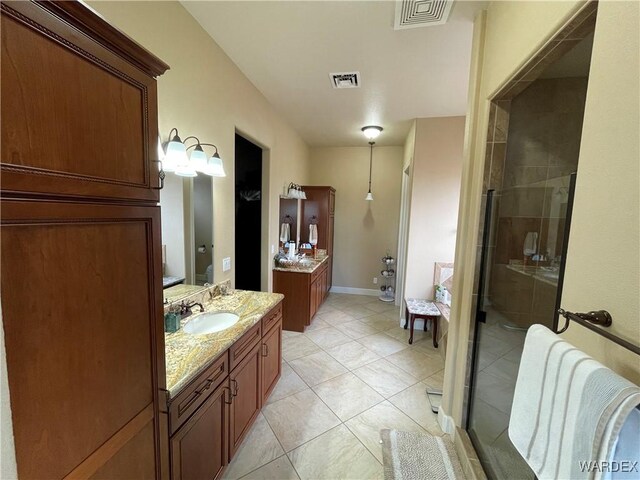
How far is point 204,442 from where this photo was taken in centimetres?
131

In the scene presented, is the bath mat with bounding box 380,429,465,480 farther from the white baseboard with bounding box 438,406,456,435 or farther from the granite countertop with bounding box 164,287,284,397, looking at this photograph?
the granite countertop with bounding box 164,287,284,397

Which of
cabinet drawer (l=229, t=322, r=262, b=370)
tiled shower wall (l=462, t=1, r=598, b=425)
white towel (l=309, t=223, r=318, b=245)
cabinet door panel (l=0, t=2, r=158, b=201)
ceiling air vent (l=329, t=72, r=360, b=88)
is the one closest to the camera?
cabinet door panel (l=0, t=2, r=158, b=201)

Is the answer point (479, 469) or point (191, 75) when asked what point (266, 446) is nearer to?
point (479, 469)

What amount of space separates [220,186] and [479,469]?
8.69 feet

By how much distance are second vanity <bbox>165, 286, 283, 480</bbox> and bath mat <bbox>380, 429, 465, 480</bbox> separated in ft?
3.18

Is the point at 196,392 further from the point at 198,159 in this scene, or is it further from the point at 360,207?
the point at 360,207

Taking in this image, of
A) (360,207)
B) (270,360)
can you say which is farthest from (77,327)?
(360,207)

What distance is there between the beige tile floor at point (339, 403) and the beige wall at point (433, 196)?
1.00m

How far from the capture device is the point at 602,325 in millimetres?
708

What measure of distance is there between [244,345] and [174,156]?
125 centimetres

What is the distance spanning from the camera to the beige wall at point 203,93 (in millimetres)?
1423

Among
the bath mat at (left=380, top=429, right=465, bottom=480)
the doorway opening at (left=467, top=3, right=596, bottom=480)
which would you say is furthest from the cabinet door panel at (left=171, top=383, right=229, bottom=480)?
the doorway opening at (left=467, top=3, right=596, bottom=480)

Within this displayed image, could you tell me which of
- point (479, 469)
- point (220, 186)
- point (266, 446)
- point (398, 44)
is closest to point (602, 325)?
point (479, 469)

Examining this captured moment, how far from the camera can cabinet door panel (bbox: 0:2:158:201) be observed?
1.65 feet
